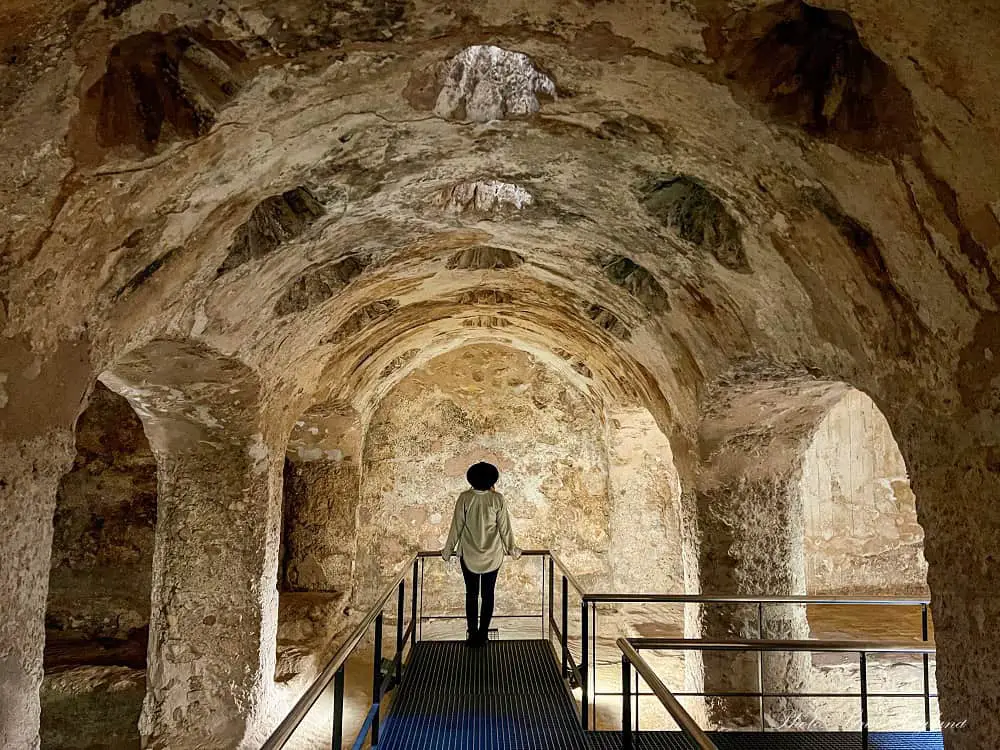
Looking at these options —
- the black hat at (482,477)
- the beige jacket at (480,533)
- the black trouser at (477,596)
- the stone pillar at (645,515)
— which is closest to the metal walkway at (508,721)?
the black trouser at (477,596)

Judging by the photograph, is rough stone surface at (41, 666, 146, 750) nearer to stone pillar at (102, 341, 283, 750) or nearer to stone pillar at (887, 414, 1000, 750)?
stone pillar at (102, 341, 283, 750)

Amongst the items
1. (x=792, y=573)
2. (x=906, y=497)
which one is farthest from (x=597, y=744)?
(x=906, y=497)

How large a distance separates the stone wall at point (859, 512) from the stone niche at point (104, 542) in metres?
7.70

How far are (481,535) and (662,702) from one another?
3.72 meters

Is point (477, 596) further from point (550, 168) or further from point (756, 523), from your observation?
point (550, 168)

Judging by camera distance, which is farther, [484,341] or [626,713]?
[484,341]

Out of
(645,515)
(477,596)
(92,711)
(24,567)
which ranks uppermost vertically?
(645,515)

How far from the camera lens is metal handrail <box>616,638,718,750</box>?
8.25 feet

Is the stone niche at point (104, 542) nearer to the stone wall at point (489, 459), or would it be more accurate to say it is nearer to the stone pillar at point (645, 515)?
the stone wall at point (489, 459)

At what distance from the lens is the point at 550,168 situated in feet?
13.5

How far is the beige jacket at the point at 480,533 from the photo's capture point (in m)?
6.35

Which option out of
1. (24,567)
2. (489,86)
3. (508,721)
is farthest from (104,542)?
(489,86)

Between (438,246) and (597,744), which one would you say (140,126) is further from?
(597,744)

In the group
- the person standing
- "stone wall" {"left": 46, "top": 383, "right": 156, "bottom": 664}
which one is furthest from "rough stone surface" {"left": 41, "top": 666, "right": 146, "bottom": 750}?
the person standing
